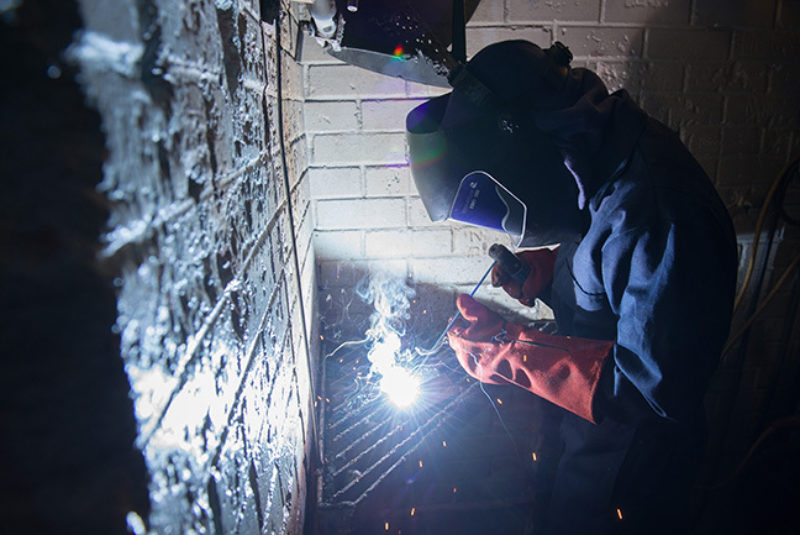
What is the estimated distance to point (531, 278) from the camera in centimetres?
227

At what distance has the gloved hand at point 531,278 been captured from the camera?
228 centimetres

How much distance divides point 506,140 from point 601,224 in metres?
0.43

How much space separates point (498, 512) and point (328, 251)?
163cm

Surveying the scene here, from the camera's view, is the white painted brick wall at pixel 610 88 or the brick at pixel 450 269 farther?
the brick at pixel 450 269

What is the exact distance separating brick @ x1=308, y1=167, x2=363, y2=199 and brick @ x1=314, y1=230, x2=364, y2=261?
23 centimetres

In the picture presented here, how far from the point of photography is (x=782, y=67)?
7.98 ft

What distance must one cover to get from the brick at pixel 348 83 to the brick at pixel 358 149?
214 millimetres

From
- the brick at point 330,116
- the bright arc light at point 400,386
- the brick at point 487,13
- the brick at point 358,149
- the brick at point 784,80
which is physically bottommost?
the bright arc light at point 400,386

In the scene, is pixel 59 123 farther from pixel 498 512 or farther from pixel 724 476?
pixel 724 476

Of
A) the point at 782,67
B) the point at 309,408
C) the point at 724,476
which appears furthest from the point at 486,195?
the point at 724,476

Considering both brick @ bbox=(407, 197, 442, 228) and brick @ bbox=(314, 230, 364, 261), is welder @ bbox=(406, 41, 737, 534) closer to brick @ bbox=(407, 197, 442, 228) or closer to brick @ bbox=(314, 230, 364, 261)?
brick @ bbox=(407, 197, 442, 228)

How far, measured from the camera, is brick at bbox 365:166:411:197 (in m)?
2.50

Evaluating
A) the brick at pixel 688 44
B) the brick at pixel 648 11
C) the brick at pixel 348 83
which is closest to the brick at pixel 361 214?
the brick at pixel 348 83

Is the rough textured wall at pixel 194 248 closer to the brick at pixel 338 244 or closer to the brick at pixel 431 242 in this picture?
the brick at pixel 338 244
